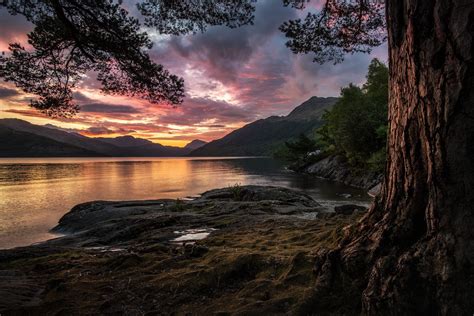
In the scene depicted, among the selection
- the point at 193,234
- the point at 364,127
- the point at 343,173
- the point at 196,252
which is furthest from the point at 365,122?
the point at 196,252

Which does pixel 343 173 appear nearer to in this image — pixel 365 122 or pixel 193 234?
pixel 365 122

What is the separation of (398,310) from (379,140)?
158 feet

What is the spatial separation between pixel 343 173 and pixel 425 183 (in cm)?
5113

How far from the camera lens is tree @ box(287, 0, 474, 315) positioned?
3.34 metres

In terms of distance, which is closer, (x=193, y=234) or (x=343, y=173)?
(x=193, y=234)

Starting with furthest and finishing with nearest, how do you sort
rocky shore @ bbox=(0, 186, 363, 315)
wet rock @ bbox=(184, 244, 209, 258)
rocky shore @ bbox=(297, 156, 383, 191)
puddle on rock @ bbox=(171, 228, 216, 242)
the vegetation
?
the vegetation < rocky shore @ bbox=(297, 156, 383, 191) < puddle on rock @ bbox=(171, 228, 216, 242) < wet rock @ bbox=(184, 244, 209, 258) < rocky shore @ bbox=(0, 186, 363, 315)

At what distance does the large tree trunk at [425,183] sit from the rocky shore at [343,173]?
3013cm

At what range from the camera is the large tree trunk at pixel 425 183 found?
3.33 meters

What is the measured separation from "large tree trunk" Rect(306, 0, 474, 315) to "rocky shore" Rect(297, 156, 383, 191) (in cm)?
3013

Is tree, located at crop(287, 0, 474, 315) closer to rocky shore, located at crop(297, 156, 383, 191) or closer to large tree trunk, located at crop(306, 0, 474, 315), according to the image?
large tree trunk, located at crop(306, 0, 474, 315)

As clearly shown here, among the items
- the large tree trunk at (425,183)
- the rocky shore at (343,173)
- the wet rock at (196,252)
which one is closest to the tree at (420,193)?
the large tree trunk at (425,183)

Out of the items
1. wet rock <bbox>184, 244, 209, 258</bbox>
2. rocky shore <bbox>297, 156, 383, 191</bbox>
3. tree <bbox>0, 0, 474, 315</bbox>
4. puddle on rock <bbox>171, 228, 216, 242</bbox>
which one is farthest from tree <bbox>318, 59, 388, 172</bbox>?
tree <bbox>0, 0, 474, 315</bbox>

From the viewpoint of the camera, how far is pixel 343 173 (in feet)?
172

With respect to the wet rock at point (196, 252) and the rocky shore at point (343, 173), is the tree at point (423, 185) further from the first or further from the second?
the rocky shore at point (343, 173)
